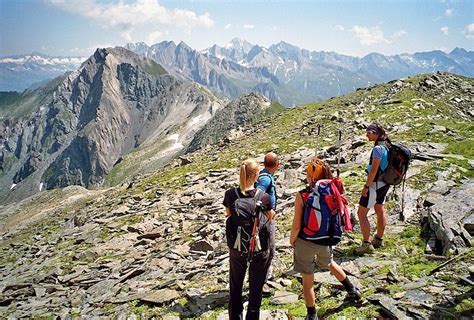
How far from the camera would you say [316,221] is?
27.0ft

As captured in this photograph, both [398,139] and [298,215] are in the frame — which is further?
[398,139]

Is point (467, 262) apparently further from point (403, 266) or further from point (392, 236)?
point (392, 236)

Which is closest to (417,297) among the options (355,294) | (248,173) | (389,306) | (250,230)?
(389,306)

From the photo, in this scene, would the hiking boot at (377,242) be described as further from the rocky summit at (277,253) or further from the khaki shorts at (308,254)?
the khaki shorts at (308,254)

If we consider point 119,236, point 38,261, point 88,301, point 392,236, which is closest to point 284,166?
point 119,236

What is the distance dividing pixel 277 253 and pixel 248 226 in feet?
18.1

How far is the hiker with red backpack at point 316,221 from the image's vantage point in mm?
8188

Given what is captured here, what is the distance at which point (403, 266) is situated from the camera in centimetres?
1044

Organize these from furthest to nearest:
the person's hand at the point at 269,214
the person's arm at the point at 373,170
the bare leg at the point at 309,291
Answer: the person's arm at the point at 373,170
the person's hand at the point at 269,214
the bare leg at the point at 309,291

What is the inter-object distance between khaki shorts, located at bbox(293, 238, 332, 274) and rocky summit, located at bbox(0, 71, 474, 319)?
55.0 inches

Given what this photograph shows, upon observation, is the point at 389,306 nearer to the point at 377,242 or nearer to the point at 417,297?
the point at 417,297

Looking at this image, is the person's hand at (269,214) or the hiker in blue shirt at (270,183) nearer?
the person's hand at (269,214)

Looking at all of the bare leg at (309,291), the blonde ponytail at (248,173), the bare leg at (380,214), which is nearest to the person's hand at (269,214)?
the blonde ponytail at (248,173)

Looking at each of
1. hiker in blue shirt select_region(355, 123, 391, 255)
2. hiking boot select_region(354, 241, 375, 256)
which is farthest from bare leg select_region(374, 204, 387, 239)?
hiking boot select_region(354, 241, 375, 256)
